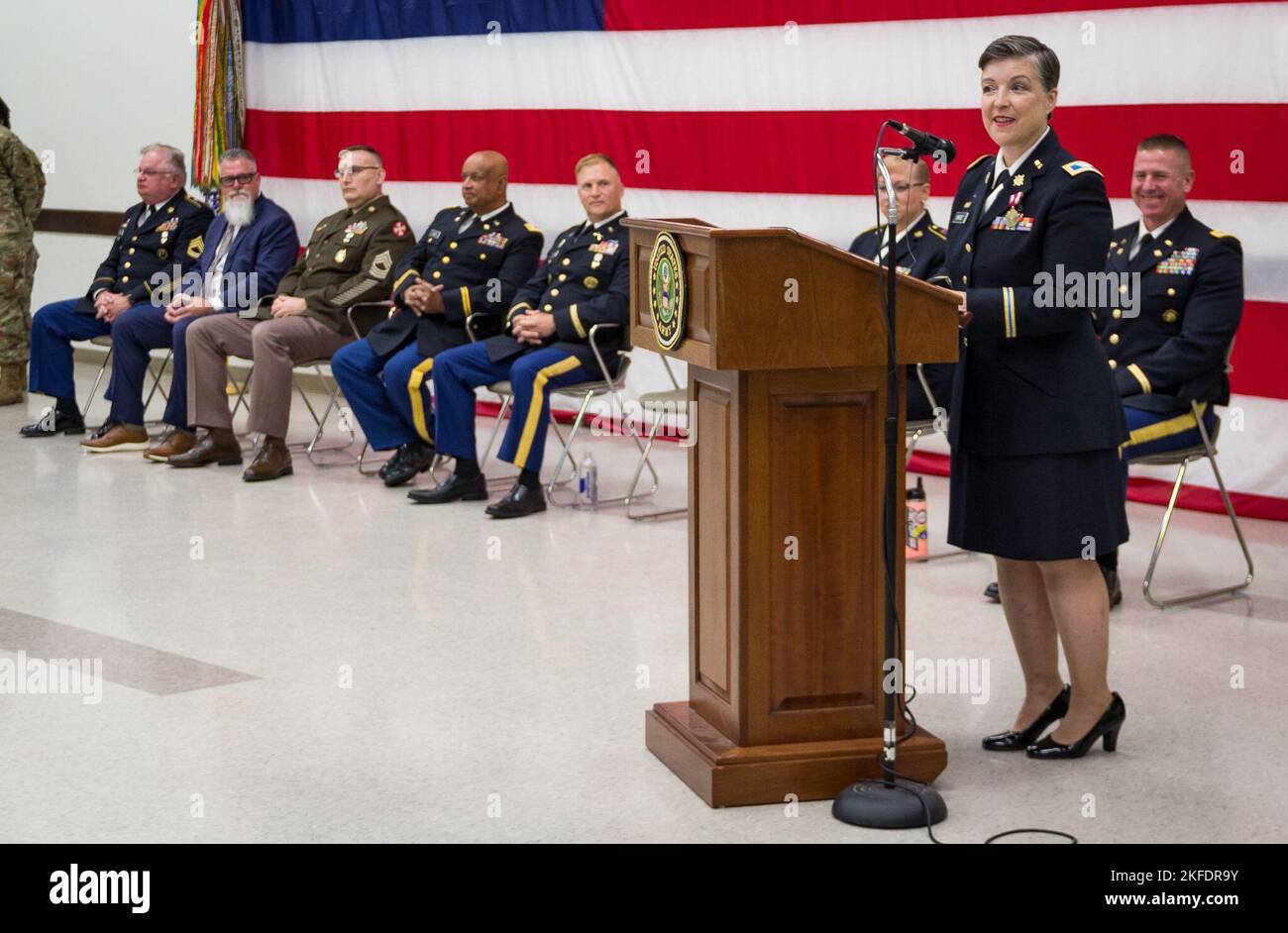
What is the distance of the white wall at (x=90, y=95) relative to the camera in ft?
30.9

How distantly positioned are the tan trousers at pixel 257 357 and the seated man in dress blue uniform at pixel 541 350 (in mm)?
809

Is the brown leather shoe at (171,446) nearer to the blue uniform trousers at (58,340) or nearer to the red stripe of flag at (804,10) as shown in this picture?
the blue uniform trousers at (58,340)

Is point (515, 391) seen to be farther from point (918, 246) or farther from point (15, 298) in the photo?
point (15, 298)

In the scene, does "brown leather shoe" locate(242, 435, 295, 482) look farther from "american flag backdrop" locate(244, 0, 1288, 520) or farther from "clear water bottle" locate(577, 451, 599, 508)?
"american flag backdrop" locate(244, 0, 1288, 520)

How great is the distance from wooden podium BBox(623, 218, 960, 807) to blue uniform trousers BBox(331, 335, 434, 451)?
3.30m

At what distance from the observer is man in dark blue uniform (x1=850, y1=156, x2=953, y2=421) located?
5.10 metres

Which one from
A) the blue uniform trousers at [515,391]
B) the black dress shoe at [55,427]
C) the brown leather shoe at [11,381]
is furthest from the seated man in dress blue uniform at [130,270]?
the blue uniform trousers at [515,391]

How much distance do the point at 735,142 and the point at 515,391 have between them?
1.69 m

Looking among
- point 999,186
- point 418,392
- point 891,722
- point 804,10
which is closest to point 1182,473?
point 999,186

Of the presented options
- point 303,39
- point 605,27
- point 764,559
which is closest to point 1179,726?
point 764,559

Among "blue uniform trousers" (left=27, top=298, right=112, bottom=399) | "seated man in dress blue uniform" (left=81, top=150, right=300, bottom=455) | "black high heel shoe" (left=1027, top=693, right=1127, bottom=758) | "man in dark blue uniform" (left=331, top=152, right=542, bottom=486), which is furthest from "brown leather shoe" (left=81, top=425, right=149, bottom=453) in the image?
"black high heel shoe" (left=1027, top=693, right=1127, bottom=758)

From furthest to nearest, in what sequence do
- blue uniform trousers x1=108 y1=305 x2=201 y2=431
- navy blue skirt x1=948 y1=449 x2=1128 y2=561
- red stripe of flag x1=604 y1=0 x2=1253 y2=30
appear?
blue uniform trousers x1=108 y1=305 x2=201 y2=431 < red stripe of flag x1=604 y1=0 x2=1253 y2=30 < navy blue skirt x1=948 y1=449 x2=1128 y2=561

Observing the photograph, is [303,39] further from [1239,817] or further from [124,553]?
[1239,817]

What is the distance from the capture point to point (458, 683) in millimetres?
3977
